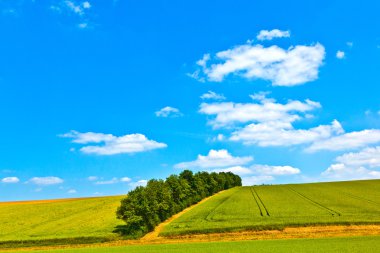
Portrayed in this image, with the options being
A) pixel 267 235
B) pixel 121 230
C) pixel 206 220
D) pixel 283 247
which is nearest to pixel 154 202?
pixel 121 230

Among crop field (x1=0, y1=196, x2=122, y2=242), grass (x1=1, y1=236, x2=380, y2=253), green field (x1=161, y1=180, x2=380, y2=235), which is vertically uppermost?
crop field (x1=0, y1=196, x2=122, y2=242)

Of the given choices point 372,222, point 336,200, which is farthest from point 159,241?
point 336,200

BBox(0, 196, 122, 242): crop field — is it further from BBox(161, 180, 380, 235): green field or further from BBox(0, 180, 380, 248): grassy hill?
BBox(161, 180, 380, 235): green field

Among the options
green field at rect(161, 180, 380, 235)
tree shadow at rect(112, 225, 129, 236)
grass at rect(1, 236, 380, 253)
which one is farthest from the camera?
tree shadow at rect(112, 225, 129, 236)

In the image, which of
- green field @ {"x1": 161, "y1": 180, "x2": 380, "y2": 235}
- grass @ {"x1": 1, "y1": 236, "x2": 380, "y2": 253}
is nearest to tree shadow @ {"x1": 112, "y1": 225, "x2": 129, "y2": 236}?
green field @ {"x1": 161, "y1": 180, "x2": 380, "y2": 235}

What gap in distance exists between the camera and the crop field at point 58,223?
64125 millimetres

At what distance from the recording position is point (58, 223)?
77.8m

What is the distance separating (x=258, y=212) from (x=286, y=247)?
1193 inches

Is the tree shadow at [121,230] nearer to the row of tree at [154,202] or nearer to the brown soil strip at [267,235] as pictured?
the row of tree at [154,202]

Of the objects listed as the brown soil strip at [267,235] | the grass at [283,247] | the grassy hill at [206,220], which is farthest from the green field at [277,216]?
the grass at [283,247]

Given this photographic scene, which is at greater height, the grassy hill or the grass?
the grassy hill

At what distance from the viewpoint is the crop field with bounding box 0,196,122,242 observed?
64.1m

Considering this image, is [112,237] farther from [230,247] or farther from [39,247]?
[230,247]

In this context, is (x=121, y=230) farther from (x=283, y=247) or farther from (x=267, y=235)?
(x=283, y=247)
